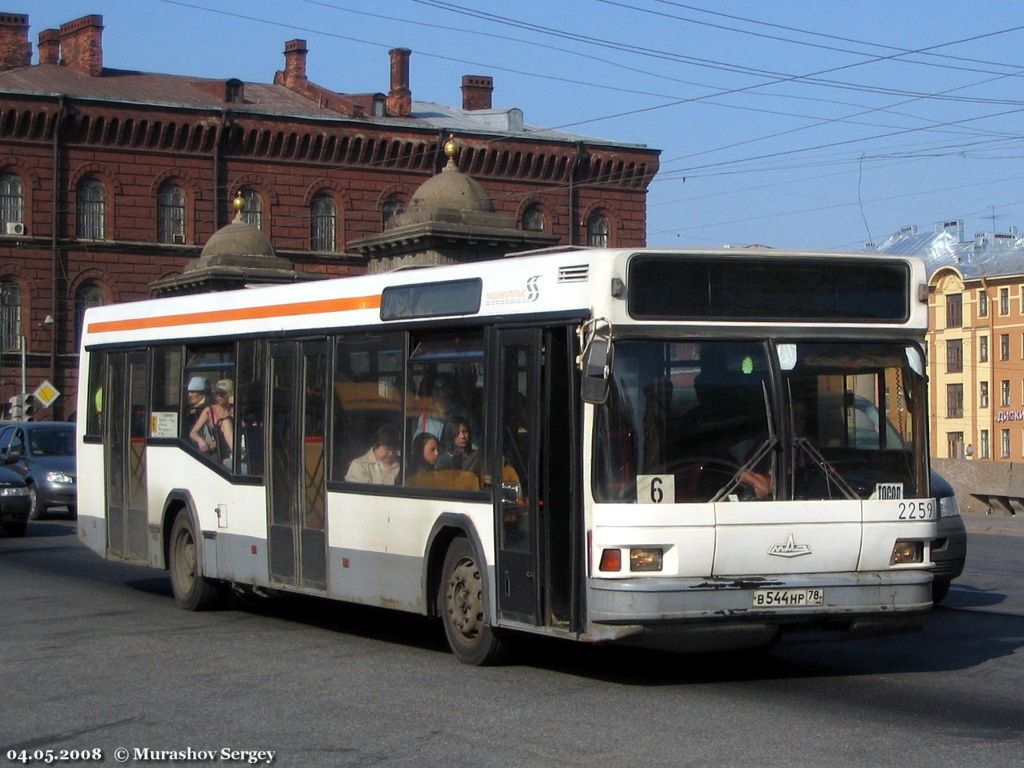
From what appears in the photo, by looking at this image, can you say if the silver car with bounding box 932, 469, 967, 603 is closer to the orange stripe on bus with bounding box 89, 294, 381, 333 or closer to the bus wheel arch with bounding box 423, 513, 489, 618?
the bus wheel arch with bounding box 423, 513, 489, 618

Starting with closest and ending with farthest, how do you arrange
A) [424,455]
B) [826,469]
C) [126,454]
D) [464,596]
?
1. [826,469]
2. [464,596]
3. [424,455]
4. [126,454]

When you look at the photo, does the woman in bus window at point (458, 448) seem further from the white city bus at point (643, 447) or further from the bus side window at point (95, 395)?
the bus side window at point (95, 395)

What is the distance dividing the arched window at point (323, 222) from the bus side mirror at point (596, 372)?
5554 centimetres

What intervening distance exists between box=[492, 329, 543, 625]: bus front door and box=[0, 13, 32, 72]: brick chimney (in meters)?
56.6

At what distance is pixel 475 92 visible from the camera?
74.9 m

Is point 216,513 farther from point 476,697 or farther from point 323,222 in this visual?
point 323,222

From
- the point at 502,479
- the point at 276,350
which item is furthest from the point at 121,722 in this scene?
the point at 276,350

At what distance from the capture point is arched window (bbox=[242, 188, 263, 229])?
6319 centimetres

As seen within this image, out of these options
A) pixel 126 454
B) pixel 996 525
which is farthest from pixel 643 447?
pixel 996 525

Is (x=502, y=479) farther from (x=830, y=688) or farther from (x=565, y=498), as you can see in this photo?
(x=830, y=688)

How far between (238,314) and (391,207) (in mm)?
52037

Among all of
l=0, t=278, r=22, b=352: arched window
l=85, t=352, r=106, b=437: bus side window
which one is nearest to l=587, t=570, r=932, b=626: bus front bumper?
l=85, t=352, r=106, b=437: bus side window

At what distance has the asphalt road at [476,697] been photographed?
320 inches

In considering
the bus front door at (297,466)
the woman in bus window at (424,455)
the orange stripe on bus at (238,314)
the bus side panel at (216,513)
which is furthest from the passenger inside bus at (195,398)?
the woman in bus window at (424,455)
